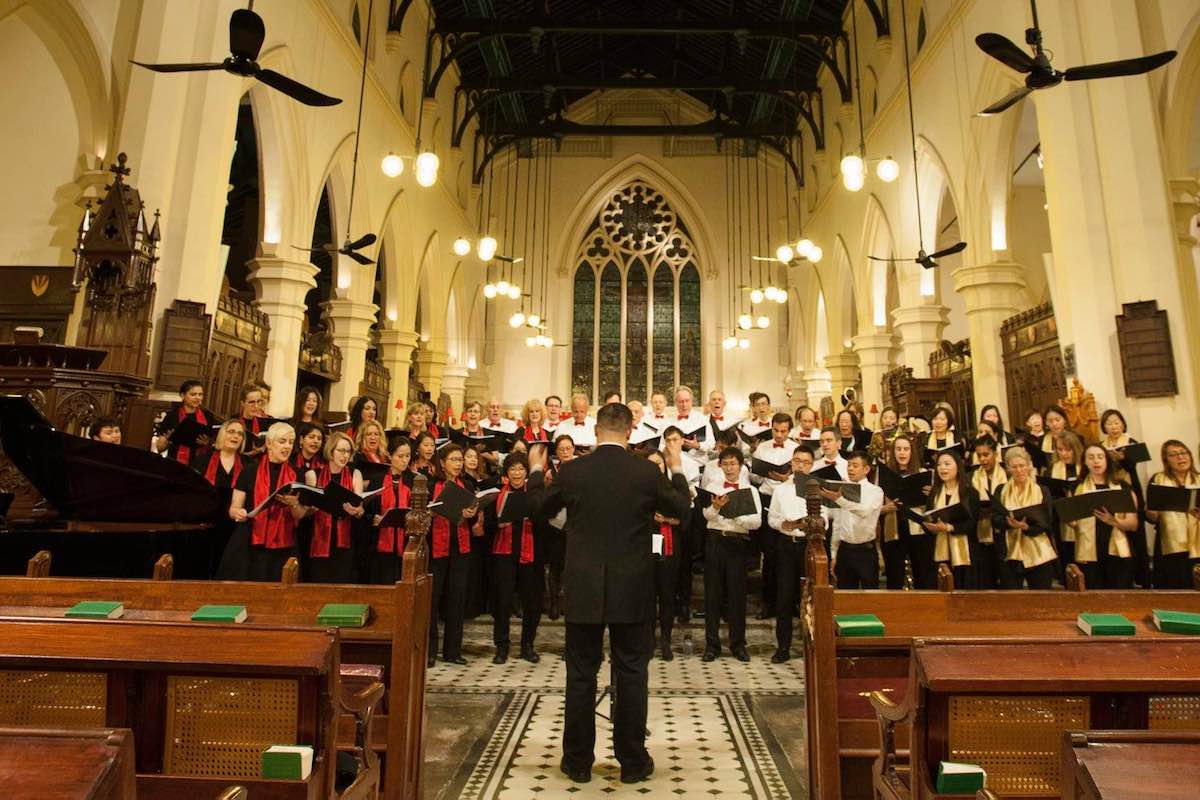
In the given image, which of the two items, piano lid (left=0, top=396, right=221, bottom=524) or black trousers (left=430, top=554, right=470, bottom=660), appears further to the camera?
black trousers (left=430, top=554, right=470, bottom=660)

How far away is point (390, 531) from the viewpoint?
4531mm

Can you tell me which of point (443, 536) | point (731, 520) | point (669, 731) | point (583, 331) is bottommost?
point (669, 731)

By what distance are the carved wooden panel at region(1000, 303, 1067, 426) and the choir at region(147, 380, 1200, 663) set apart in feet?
8.93

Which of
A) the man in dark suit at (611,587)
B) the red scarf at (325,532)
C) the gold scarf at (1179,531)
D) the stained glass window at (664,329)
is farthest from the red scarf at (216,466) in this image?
the stained glass window at (664,329)

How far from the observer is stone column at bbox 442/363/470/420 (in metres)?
15.9

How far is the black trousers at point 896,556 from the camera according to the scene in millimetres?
5059

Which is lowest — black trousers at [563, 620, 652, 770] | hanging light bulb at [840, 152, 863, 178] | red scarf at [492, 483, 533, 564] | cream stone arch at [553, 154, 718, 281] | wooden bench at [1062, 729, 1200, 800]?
black trousers at [563, 620, 652, 770]

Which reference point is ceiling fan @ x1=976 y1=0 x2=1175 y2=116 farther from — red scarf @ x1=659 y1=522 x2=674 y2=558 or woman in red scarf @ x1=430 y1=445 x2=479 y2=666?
woman in red scarf @ x1=430 y1=445 x2=479 y2=666

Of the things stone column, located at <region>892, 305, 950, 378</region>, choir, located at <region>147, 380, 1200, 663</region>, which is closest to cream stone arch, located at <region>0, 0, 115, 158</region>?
choir, located at <region>147, 380, 1200, 663</region>

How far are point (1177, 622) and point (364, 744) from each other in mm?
2589

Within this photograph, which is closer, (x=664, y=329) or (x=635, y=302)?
(x=664, y=329)

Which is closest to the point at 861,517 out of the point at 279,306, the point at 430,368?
the point at 279,306

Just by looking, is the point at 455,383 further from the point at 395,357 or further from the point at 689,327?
the point at 689,327

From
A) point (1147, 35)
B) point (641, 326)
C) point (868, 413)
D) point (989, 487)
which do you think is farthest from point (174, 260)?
point (641, 326)
